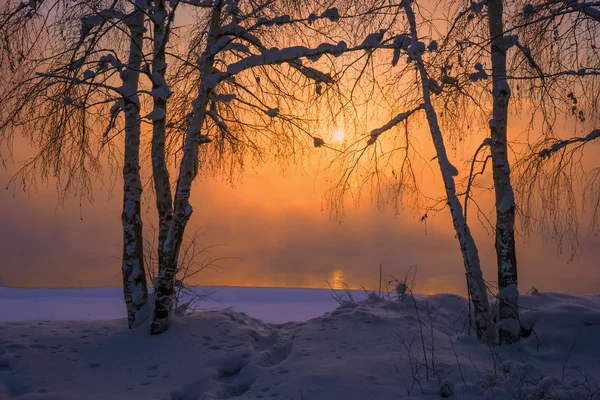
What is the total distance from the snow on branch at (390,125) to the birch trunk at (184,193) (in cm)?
217

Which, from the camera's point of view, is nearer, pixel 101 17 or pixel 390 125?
pixel 390 125

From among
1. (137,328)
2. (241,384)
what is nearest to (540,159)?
(241,384)

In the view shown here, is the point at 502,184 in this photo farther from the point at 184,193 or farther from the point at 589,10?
the point at 184,193

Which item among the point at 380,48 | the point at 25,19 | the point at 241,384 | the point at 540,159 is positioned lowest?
the point at 241,384

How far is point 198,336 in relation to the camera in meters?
6.41

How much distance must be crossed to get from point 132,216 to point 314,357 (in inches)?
129

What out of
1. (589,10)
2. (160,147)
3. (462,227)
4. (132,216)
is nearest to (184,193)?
(160,147)

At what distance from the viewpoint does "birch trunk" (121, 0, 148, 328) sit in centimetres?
697

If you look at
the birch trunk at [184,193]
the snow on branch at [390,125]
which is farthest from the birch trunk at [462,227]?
the birch trunk at [184,193]

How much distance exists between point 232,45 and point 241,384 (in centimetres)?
436

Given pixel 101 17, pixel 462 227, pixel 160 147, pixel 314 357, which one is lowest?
pixel 314 357

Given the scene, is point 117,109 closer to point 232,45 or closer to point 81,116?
point 81,116

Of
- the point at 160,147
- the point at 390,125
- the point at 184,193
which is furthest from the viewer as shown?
the point at 160,147

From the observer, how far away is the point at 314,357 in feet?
18.4
